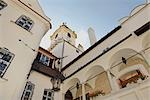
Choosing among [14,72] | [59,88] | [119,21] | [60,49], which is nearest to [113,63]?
[119,21]

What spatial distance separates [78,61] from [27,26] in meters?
5.55

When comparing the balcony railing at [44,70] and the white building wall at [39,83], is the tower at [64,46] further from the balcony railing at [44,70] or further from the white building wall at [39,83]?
the white building wall at [39,83]

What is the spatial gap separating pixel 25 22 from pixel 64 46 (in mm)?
10376

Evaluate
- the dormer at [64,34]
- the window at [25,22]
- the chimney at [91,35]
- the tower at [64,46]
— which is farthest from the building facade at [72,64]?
the dormer at [64,34]

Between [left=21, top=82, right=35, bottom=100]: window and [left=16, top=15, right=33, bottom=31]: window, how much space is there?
4.48 meters

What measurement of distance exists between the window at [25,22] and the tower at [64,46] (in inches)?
237

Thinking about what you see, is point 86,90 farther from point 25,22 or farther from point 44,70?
point 25,22

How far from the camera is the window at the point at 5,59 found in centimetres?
975

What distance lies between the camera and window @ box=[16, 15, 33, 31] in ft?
42.0

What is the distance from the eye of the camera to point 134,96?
28.0ft

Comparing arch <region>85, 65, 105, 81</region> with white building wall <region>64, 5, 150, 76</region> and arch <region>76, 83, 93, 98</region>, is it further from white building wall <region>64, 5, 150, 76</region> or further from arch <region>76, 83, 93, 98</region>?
arch <region>76, 83, 93, 98</region>

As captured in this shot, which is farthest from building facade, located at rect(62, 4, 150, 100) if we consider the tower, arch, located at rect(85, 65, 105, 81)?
the tower

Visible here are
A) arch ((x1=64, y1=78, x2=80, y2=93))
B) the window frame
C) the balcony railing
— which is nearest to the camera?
the window frame

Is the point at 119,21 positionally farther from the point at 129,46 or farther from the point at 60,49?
the point at 60,49
